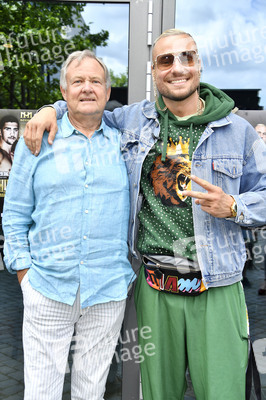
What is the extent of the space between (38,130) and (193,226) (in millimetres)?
858

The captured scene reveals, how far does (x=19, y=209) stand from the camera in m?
2.03

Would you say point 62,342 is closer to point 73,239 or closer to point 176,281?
point 73,239

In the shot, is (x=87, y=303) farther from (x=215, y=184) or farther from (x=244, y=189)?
(x=244, y=189)

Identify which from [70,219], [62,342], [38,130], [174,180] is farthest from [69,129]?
[62,342]

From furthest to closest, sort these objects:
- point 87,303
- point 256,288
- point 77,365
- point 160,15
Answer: point 256,288, point 160,15, point 77,365, point 87,303

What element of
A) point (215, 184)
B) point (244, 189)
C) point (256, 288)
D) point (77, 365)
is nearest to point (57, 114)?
point (215, 184)

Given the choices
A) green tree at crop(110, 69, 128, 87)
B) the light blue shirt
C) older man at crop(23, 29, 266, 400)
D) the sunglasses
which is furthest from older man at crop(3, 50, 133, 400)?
green tree at crop(110, 69, 128, 87)

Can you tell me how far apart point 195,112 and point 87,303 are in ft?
3.44

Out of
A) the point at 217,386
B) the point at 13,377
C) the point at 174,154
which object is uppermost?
the point at 174,154

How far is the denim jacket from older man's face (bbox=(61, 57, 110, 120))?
0.31m

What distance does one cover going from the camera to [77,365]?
6.83 ft

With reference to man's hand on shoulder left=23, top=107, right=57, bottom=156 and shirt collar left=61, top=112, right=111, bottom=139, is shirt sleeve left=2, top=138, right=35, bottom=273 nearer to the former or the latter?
man's hand on shoulder left=23, top=107, right=57, bottom=156

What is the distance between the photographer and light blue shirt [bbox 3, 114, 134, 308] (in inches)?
76.9

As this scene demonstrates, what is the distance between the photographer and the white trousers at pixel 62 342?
1961 mm
